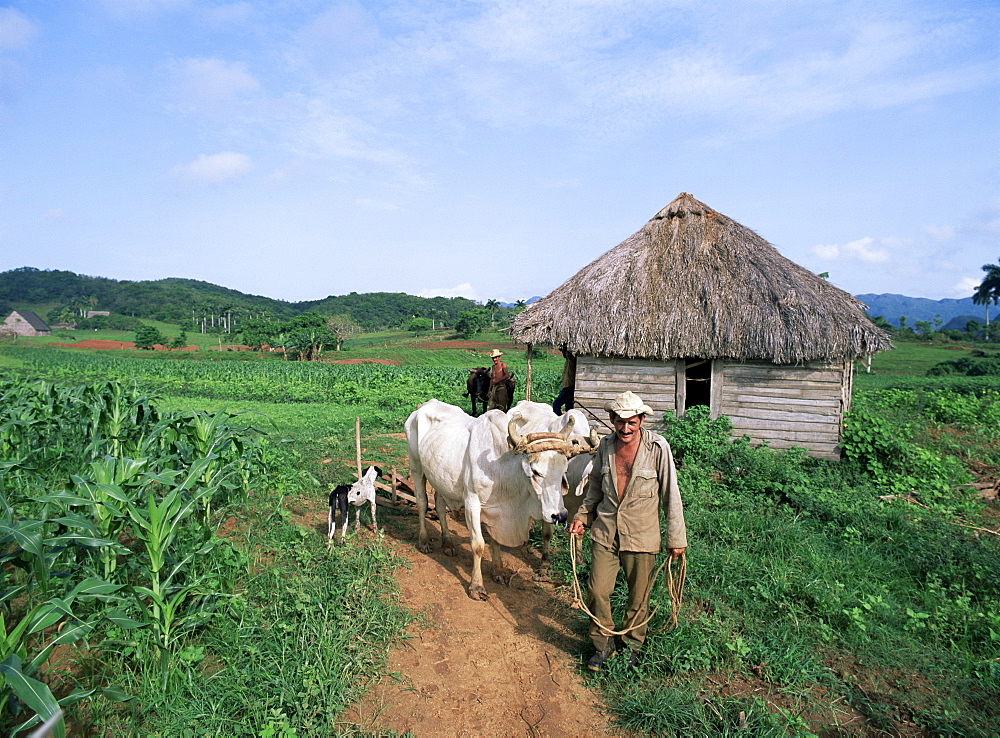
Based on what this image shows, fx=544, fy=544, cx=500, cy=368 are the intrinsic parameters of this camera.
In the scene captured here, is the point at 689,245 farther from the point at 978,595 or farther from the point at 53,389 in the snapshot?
the point at 53,389

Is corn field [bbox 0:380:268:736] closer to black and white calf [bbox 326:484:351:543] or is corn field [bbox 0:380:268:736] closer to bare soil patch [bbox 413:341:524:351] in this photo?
black and white calf [bbox 326:484:351:543]

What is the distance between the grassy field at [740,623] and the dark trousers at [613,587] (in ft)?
0.61

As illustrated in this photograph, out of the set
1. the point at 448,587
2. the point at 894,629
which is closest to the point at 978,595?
the point at 894,629

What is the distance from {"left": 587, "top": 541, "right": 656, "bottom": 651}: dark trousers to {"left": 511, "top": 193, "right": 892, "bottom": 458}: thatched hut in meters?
6.25

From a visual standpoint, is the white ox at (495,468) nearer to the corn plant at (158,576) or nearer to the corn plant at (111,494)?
the corn plant at (158,576)

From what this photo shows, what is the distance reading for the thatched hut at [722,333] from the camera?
31.5 feet

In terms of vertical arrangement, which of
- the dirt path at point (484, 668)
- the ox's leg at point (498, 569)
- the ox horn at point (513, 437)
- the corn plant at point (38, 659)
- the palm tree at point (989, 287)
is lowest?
the dirt path at point (484, 668)

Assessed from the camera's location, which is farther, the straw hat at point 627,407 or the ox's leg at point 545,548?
the ox's leg at point 545,548

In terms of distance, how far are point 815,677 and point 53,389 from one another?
10.0 metres

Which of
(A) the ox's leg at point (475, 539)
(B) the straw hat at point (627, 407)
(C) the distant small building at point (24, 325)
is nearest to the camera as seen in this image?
(B) the straw hat at point (627, 407)

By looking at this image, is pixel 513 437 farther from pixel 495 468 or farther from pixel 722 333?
pixel 722 333

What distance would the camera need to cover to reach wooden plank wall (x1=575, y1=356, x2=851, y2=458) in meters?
9.80

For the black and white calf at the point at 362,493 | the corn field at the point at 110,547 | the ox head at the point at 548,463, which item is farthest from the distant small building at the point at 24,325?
the ox head at the point at 548,463

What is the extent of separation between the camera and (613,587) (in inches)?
166
